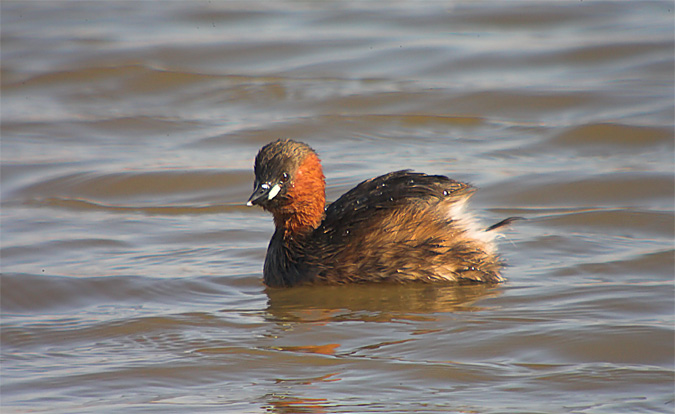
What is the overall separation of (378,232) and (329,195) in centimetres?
206

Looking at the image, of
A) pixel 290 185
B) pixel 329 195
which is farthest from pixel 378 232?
pixel 329 195

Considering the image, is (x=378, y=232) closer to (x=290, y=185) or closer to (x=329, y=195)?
(x=290, y=185)

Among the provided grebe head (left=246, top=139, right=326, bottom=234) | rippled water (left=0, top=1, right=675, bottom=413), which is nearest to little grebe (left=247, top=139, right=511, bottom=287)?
grebe head (left=246, top=139, right=326, bottom=234)

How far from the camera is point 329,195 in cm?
816

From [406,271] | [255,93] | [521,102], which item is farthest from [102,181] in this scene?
[521,102]

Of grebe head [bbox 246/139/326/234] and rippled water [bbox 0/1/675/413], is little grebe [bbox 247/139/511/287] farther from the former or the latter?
rippled water [bbox 0/1/675/413]

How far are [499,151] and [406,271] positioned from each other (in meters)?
3.19

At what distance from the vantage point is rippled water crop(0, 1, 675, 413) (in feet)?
15.7

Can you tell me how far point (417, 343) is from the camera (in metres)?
5.12

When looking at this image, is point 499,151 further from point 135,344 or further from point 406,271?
point 135,344

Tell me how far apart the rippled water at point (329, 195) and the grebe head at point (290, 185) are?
48 cm

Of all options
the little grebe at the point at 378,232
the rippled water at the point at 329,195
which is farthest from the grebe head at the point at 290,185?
the rippled water at the point at 329,195

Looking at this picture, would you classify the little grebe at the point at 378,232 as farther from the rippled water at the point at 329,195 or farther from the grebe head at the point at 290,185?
the rippled water at the point at 329,195

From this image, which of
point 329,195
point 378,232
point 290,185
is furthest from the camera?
point 329,195
